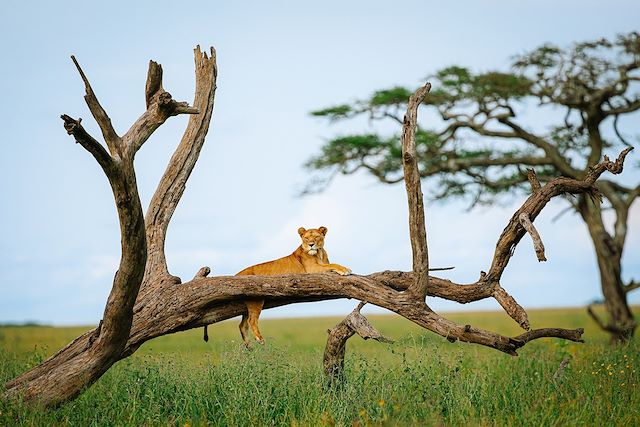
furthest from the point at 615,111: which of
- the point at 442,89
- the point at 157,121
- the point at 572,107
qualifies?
the point at 157,121

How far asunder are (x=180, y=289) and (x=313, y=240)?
4.24ft

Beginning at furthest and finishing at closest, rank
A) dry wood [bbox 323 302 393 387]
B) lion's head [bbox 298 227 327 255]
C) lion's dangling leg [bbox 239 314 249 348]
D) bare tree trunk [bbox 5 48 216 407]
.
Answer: lion's dangling leg [bbox 239 314 249 348]
lion's head [bbox 298 227 327 255]
dry wood [bbox 323 302 393 387]
bare tree trunk [bbox 5 48 216 407]

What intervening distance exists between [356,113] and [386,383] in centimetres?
995

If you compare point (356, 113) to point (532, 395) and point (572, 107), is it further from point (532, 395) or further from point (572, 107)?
point (532, 395)

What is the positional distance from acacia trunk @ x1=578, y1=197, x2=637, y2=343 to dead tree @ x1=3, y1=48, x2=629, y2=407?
7.74 m

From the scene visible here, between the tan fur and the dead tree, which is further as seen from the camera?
the tan fur

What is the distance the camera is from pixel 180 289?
7.47 m

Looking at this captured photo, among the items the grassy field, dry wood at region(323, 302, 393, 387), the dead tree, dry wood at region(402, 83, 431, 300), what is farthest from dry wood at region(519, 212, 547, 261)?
dry wood at region(323, 302, 393, 387)

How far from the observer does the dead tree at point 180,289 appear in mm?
6301

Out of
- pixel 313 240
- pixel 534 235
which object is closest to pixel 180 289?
pixel 313 240

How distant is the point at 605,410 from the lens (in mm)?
7113

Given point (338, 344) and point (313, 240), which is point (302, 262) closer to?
point (313, 240)

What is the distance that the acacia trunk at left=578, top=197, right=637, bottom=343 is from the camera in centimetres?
1493

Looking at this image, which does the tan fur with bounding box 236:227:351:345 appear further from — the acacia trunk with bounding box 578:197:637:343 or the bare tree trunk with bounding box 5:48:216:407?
the acacia trunk with bounding box 578:197:637:343
